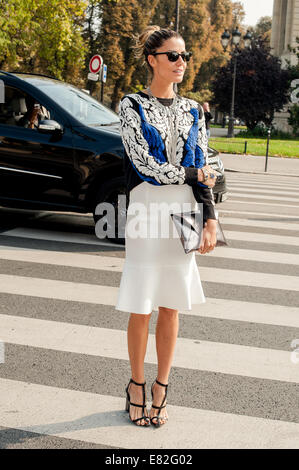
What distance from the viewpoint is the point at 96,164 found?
24.1 ft

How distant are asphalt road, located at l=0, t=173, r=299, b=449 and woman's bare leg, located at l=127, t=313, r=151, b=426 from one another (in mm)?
98

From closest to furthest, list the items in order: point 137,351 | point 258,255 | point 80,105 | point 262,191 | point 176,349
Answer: point 137,351 < point 176,349 < point 258,255 < point 80,105 < point 262,191

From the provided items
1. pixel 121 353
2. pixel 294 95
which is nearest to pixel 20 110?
pixel 121 353

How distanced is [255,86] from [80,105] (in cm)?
3879

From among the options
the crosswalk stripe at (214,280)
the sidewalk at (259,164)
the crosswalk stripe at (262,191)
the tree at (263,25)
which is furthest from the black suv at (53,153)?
the tree at (263,25)

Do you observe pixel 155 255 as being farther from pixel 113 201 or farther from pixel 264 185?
pixel 264 185

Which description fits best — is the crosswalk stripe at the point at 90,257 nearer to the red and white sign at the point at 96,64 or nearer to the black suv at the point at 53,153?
the black suv at the point at 53,153

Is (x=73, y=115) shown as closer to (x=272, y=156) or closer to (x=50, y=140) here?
(x=50, y=140)

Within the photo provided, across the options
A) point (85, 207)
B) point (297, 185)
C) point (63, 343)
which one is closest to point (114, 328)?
point (63, 343)

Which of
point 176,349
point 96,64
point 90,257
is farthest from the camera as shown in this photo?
point 96,64

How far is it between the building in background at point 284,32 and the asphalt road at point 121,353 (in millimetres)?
44521

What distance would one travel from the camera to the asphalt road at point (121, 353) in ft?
10.3

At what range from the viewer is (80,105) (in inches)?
318

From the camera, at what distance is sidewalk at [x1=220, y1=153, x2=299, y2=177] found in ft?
59.0
